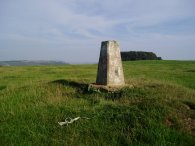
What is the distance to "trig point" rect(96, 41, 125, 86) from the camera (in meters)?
13.4

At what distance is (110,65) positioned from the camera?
13406 mm

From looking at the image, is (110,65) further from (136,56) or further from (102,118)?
(136,56)

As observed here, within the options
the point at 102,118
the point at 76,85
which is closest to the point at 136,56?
the point at 76,85

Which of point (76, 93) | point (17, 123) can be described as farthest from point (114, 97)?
point (17, 123)

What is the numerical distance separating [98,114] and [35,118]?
76.8 inches

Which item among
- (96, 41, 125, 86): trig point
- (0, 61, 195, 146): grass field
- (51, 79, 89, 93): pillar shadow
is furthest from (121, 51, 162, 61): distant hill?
(0, 61, 195, 146): grass field

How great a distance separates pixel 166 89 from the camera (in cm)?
1245

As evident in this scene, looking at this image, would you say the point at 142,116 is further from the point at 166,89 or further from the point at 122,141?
the point at 166,89

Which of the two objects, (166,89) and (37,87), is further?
(37,87)

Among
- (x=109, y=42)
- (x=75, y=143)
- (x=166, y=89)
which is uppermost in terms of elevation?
(x=109, y=42)

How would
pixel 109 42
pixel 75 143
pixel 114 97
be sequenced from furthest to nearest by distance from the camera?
1. pixel 109 42
2. pixel 114 97
3. pixel 75 143

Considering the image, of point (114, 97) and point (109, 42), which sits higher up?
point (109, 42)

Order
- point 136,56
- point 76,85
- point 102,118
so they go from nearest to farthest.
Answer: point 102,118 → point 76,85 → point 136,56

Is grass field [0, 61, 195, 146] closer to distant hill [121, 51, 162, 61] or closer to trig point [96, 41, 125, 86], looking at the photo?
trig point [96, 41, 125, 86]
